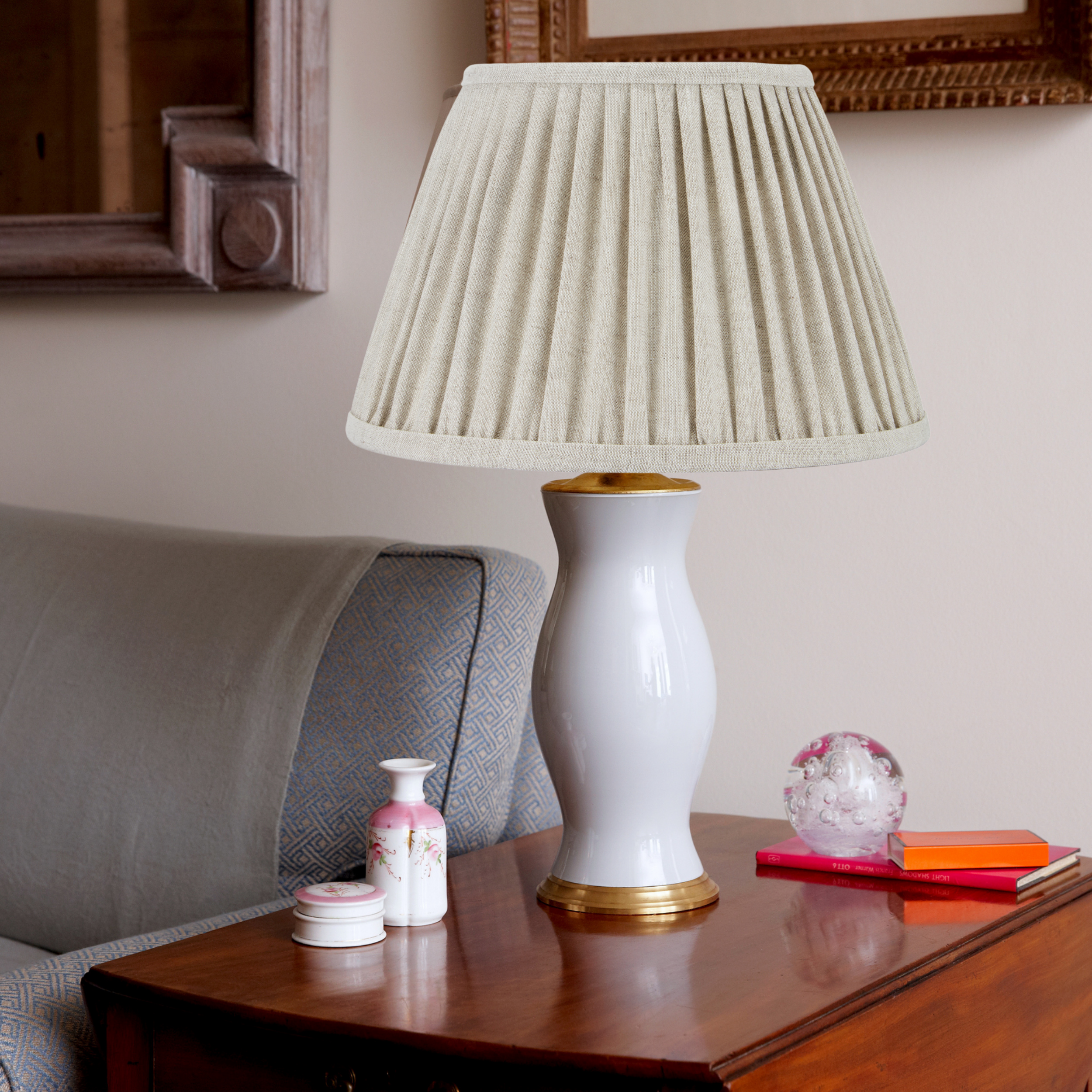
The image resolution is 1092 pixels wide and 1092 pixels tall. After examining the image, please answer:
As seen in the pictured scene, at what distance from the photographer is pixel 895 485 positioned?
56.2 inches

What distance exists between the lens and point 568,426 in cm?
79

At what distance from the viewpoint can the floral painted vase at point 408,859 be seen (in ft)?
3.21

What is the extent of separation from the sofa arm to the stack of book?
595 millimetres

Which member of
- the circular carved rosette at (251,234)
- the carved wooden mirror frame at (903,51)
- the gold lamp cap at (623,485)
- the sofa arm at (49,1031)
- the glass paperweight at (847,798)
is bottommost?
the sofa arm at (49,1031)

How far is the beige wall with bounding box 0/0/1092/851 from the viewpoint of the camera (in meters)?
1.36

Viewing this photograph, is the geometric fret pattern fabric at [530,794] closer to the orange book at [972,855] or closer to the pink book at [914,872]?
the pink book at [914,872]

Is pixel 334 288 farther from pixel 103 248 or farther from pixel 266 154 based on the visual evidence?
pixel 103 248

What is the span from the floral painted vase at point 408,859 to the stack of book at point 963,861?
0.33 m

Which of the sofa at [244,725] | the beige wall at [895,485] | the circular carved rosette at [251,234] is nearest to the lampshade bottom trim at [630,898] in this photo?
the sofa at [244,725]

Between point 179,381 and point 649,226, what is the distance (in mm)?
1126

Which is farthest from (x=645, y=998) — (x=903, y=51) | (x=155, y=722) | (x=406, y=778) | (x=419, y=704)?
(x=903, y=51)

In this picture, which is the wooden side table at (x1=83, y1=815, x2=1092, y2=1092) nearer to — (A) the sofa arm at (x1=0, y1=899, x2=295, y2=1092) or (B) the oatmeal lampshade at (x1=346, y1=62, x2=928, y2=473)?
(A) the sofa arm at (x1=0, y1=899, x2=295, y2=1092)

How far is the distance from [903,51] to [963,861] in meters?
0.85

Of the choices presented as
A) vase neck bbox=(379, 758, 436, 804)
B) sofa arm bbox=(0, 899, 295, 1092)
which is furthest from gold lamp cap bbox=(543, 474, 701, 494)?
sofa arm bbox=(0, 899, 295, 1092)
